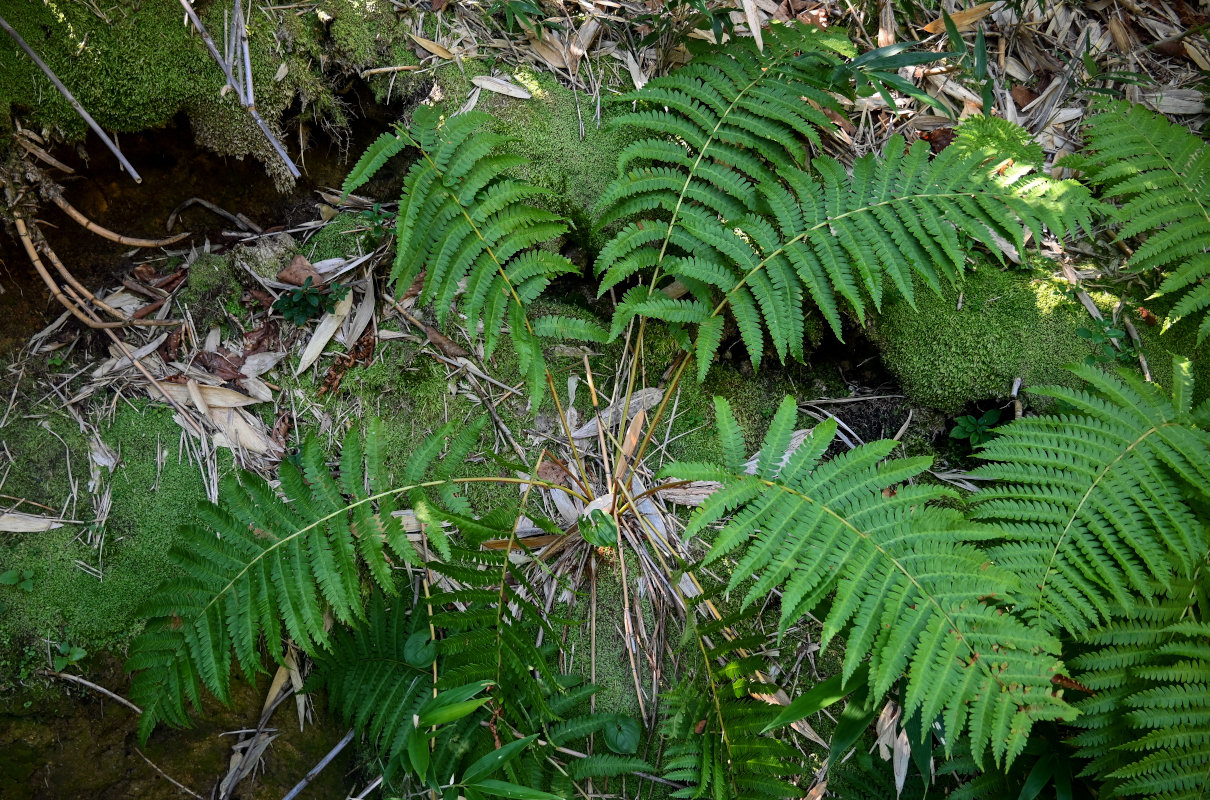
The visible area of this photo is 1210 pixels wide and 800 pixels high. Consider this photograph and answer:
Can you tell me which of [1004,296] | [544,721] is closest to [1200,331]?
[1004,296]

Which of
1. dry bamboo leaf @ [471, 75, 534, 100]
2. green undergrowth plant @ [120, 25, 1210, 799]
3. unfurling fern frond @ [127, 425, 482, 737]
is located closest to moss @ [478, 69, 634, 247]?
dry bamboo leaf @ [471, 75, 534, 100]

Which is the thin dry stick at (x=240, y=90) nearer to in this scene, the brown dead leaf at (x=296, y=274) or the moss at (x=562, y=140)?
the brown dead leaf at (x=296, y=274)

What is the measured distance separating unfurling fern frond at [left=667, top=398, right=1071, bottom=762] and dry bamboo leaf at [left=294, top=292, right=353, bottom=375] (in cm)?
162

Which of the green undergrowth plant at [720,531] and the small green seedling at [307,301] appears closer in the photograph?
the green undergrowth plant at [720,531]

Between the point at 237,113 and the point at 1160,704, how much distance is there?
3843 millimetres

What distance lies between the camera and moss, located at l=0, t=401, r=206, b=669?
2471 millimetres

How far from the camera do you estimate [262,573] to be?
229cm

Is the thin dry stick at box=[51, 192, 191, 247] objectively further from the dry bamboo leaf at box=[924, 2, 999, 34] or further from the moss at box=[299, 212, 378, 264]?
the dry bamboo leaf at box=[924, 2, 999, 34]

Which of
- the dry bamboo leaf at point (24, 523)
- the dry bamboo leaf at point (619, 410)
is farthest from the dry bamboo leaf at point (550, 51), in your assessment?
the dry bamboo leaf at point (24, 523)

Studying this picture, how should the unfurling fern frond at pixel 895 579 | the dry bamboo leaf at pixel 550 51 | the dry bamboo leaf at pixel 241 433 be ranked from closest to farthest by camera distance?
the unfurling fern frond at pixel 895 579
the dry bamboo leaf at pixel 241 433
the dry bamboo leaf at pixel 550 51

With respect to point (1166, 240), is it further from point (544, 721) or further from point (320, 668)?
point (320, 668)

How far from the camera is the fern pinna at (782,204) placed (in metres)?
2.63

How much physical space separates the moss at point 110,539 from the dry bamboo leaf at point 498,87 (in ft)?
6.10

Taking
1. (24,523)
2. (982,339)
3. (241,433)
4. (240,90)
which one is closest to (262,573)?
(241,433)
